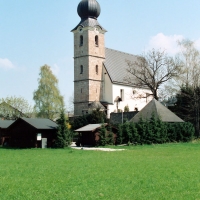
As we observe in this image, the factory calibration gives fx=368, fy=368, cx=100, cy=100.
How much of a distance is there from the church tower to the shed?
2015 centimetres

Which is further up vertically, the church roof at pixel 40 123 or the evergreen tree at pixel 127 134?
the church roof at pixel 40 123

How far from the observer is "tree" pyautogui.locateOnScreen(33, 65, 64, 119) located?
62062mm

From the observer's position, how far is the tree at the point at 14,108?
2281 inches

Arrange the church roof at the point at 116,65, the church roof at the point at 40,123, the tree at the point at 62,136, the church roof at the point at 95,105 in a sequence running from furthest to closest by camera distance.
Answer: the church roof at the point at 116,65
the church roof at the point at 95,105
the church roof at the point at 40,123
the tree at the point at 62,136

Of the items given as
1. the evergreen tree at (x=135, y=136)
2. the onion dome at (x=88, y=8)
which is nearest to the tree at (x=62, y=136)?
the evergreen tree at (x=135, y=136)

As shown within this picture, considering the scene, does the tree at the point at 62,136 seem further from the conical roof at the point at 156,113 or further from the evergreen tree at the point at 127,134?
the conical roof at the point at 156,113

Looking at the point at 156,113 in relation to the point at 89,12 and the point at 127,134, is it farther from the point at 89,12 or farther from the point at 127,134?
the point at 89,12

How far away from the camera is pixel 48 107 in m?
61.9

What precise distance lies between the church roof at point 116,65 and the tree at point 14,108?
1485 centimetres

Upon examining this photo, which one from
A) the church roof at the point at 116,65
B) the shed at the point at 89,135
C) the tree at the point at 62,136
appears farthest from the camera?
the church roof at the point at 116,65

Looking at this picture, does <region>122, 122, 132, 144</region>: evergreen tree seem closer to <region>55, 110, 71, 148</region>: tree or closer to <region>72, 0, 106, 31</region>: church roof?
<region>55, 110, 71, 148</region>: tree

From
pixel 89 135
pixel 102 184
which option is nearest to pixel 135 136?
pixel 89 135

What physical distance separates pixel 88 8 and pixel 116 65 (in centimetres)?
1125

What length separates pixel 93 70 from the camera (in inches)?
2375
